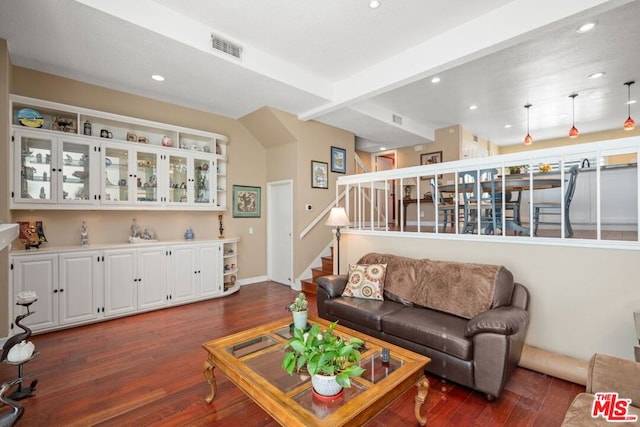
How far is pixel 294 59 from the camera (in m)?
4.05

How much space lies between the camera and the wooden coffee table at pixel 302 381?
1.51m

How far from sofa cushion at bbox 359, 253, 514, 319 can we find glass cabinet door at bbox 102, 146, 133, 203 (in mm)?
3875

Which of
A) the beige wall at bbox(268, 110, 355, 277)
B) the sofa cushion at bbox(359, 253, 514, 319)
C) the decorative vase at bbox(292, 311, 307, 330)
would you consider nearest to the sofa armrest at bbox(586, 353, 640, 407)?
the sofa cushion at bbox(359, 253, 514, 319)

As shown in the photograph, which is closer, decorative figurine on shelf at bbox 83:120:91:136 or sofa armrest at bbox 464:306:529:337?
sofa armrest at bbox 464:306:529:337

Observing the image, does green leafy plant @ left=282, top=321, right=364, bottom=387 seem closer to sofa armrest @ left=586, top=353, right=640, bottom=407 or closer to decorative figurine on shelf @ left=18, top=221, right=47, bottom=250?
sofa armrest @ left=586, top=353, right=640, bottom=407

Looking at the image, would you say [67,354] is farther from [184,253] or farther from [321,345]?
[321,345]

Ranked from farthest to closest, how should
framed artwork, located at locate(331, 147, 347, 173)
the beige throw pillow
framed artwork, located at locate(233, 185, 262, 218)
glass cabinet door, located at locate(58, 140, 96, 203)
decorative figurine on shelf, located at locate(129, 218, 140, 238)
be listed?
framed artwork, located at locate(331, 147, 347, 173), framed artwork, located at locate(233, 185, 262, 218), decorative figurine on shelf, located at locate(129, 218, 140, 238), glass cabinet door, located at locate(58, 140, 96, 203), the beige throw pillow

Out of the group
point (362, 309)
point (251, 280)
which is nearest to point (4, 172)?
point (251, 280)

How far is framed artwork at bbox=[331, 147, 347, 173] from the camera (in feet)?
20.5

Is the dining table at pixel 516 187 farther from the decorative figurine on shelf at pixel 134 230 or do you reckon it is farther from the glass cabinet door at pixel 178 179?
the decorative figurine on shelf at pixel 134 230

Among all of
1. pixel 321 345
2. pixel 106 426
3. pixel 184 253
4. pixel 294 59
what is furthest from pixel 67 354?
pixel 294 59

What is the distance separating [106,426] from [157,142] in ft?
13.3

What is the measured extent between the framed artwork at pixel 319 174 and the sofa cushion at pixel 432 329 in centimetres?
344

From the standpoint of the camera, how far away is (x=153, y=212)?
481 cm
